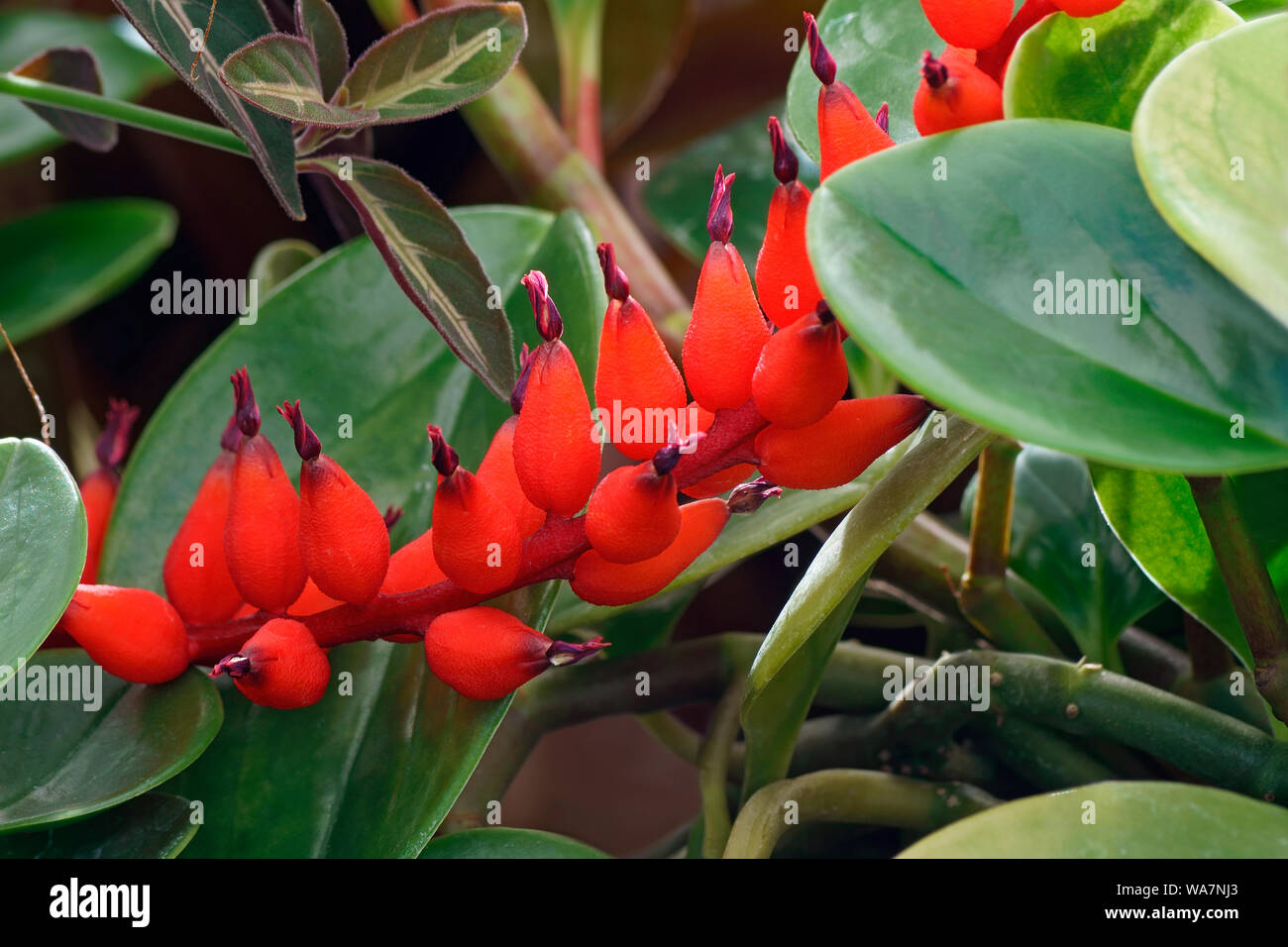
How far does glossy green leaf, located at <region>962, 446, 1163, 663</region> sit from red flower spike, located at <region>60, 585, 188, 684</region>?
273mm

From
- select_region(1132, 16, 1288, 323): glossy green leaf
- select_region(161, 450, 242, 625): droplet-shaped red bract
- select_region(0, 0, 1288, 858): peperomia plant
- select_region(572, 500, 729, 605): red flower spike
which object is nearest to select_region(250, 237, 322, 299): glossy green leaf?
select_region(0, 0, 1288, 858): peperomia plant

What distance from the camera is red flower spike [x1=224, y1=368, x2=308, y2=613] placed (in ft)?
1.09

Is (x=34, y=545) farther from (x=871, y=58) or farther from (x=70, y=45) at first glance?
(x=70, y=45)

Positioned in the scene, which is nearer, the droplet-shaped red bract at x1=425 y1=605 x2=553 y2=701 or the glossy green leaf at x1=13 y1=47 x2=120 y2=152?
the droplet-shaped red bract at x1=425 y1=605 x2=553 y2=701

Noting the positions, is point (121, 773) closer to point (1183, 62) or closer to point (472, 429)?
point (472, 429)

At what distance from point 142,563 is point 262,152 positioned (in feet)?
0.57

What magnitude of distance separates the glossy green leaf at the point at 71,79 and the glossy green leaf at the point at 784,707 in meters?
0.33

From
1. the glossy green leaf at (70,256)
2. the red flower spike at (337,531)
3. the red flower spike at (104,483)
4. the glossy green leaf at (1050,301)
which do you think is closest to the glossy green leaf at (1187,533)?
the glossy green leaf at (1050,301)

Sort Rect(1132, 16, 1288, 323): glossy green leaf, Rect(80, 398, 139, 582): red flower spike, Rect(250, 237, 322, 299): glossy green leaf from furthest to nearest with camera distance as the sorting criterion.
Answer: Rect(250, 237, 322, 299): glossy green leaf → Rect(80, 398, 139, 582): red flower spike → Rect(1132, 16, 1288, 323): glossy green leaf

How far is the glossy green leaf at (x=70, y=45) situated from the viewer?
68 cm

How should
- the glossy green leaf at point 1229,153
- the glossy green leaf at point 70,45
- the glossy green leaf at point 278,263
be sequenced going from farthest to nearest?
the glossy green leaf at point 70,45 < the glossy green leaf at point 278,263 < the glossy green leaf at point 1229,153

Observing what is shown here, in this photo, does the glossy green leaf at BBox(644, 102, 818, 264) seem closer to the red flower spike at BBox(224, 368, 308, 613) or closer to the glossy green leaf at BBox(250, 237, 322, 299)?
the glossy green leaf at BBox(250, 237, 322, 299)

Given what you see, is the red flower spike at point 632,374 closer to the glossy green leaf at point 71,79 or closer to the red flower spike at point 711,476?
the red flower spike at point 711,476
